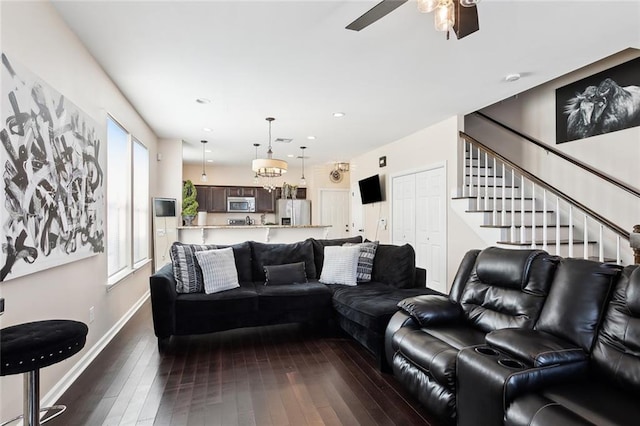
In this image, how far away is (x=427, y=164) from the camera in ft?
18.8

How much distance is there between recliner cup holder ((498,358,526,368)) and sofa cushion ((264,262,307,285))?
2.53m

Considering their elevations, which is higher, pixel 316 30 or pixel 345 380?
pixel 316 30

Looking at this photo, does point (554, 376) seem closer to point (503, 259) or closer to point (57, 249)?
point (503, 259)

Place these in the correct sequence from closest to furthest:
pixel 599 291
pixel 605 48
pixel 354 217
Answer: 1. pixel 599 291
2. pixel 605 48
3. pixel 354 217

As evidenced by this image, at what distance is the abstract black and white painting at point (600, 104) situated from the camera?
3.99 m

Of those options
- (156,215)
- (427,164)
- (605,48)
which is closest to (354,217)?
(427,164)

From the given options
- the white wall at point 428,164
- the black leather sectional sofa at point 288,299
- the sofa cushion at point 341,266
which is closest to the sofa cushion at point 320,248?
the black leather sectional sofa at point 288,299

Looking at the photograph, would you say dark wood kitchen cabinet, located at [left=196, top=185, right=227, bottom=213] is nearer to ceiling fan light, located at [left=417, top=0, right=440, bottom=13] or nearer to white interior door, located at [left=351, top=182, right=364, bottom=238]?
white interior door, located at [left=351, top=182, right=364, bottom=238]

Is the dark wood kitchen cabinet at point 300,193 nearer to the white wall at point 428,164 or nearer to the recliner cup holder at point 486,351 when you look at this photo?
the white wall at point 428,164

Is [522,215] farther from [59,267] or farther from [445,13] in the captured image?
[59,267]

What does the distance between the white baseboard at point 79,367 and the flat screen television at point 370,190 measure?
4967mm

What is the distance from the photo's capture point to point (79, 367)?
2.72 metres

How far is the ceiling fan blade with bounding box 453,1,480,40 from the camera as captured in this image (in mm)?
1896

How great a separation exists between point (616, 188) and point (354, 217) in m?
5.21
